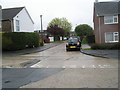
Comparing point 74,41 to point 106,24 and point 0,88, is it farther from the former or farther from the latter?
point 0,88

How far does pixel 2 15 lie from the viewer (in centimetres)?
2636

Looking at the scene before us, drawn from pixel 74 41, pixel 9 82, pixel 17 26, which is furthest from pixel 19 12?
pixel 9 82

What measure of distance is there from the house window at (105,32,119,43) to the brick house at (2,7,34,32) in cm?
1456

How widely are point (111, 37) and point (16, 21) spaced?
1568cm

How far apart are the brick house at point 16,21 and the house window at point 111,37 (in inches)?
573

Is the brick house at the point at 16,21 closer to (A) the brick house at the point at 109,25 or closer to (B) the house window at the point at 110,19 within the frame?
(A) the brick house at the point at 109,25

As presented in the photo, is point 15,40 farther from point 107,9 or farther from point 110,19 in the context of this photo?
point 107,9

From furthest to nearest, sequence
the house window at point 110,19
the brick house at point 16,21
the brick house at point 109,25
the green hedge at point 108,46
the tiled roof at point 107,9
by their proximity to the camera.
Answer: the brick house at point 16,21 → the tiled roof at point 107,9 → the house window at point 110,19 → the brick house at point 109,25 → the green hedge at point 108,46

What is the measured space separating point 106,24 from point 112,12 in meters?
2.00

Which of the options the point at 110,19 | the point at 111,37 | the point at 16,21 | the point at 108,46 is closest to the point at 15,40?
the point at 16,21

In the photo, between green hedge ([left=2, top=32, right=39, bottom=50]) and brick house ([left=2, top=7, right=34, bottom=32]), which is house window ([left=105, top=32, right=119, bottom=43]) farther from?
brick house ([left=2, top=7, right=34, bottom=32])

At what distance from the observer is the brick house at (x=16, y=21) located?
24.4 m

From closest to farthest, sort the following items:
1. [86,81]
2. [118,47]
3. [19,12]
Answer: [86,81] → [118,47] → [19,12]

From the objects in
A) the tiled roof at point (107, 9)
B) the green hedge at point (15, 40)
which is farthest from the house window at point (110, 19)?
the green hedge at point (15, 40)
